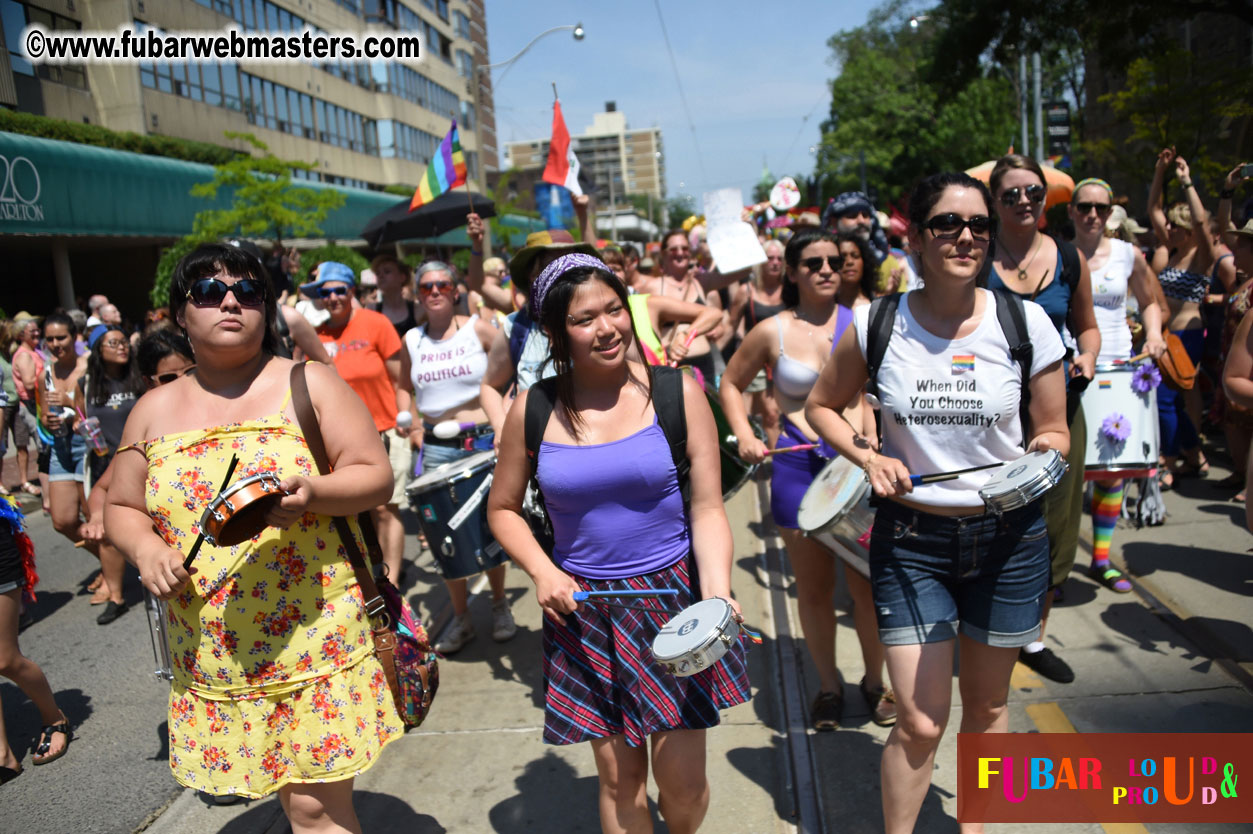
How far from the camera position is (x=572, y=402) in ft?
8.84

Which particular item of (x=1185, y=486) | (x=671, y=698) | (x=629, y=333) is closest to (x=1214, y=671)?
(x=671, y=698)

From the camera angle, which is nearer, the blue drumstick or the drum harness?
the blue drumstick

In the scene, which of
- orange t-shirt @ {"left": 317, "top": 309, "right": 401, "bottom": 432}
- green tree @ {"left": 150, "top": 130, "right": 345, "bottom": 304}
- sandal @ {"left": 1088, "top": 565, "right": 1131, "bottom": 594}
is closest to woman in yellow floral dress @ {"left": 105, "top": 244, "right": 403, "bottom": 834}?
orange t-shirt @ {"left": 317, "top": 309, "right": 401, "bottom": 432}

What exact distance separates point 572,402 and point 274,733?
4.01 feet

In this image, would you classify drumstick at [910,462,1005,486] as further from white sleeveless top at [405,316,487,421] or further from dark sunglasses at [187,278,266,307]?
white sleeveless top at [405,316,487,421]

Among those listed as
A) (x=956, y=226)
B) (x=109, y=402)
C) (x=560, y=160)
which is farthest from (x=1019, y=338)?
(x=560, y=160)

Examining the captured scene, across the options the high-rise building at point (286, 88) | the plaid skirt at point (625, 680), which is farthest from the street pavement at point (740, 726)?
the high-rise building at point (286, 88)

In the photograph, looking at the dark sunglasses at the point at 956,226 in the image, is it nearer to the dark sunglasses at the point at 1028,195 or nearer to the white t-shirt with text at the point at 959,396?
the white t-shirt with text at the point at 959,396

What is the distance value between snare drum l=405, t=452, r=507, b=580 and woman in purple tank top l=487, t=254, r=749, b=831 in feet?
5.76

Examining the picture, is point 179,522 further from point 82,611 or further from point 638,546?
point 82,611

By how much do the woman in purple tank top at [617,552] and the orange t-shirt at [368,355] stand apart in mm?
3570

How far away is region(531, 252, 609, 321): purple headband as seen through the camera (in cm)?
265

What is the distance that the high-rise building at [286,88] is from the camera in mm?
21719

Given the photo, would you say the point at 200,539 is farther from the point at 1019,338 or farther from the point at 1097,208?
the point at 1097,208
